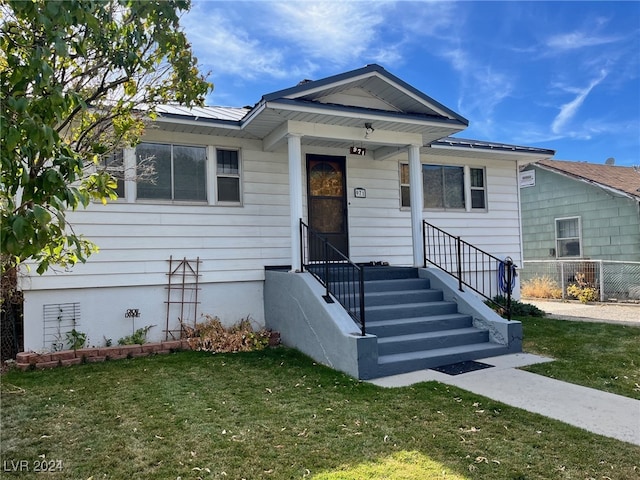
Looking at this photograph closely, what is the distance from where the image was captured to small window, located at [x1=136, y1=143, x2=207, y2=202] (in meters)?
7.19

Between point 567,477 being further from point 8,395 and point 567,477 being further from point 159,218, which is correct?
point 159,218

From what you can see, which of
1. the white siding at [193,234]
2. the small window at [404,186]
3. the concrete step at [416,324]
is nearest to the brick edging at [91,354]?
the white siding at [193,234]

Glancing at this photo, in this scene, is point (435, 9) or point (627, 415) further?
point (435, 9)

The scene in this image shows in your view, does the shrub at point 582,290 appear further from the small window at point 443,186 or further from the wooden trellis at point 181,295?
the wooden trellis at point 181,295

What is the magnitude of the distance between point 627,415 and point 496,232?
6.62 meters

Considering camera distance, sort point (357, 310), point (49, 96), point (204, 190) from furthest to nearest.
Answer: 1. point (204, 190)
2. point (357, 310)
3. point (49, 96)

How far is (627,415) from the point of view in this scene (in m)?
3.87

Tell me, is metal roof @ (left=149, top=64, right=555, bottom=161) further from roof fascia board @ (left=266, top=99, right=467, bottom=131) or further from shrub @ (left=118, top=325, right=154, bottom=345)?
shrub @ (left=118, top=325, right=154, bottom=345)

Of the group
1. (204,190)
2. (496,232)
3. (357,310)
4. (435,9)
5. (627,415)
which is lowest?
(627,415)

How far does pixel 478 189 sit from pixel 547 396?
639 cm

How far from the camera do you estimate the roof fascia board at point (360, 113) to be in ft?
20.8

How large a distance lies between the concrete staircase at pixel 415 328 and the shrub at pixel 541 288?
7452 millimetres

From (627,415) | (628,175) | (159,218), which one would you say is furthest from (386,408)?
(628,175)

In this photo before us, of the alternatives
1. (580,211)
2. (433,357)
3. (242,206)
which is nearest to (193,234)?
(242,206)
